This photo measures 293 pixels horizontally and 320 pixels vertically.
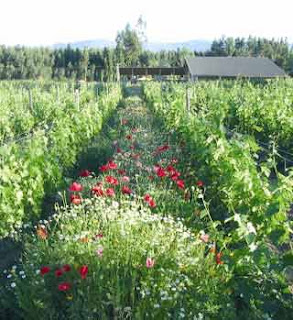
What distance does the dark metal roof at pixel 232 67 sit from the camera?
44.7 m

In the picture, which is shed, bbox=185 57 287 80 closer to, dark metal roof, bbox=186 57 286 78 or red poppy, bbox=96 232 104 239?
dark metal roof, bbox=186 57 286 78

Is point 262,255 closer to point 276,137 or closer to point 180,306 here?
point 180,306

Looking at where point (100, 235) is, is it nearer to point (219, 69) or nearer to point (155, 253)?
point (155, 253)

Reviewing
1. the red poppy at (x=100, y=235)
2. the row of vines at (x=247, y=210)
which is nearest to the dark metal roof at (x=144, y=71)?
the row of vines at (x=247, y=210)

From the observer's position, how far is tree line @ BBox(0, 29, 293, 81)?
55.7 m

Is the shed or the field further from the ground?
the field

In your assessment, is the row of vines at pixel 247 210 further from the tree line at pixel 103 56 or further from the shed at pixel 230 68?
the tree line at pixel 103 56

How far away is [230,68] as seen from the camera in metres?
47.4

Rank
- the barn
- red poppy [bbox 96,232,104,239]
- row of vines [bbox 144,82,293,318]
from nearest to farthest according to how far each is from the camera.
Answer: row of vines [bbox 144,82,293,318], red poppy [bbox 96,232,104,239], the barn

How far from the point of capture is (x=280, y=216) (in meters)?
3.08

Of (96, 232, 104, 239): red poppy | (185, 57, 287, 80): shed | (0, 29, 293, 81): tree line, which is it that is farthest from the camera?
(0, 29, 293, 81): tree line

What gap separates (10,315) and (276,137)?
7.25m

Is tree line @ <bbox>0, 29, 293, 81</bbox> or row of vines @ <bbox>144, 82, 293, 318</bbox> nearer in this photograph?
row of vines @ <bbox>144, 82, 293, 318</bbox>

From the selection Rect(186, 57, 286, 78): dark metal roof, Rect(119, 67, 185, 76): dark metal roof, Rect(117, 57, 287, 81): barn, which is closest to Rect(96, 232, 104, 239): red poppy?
Rect(119, 67, 185, 76): dark metal roof
